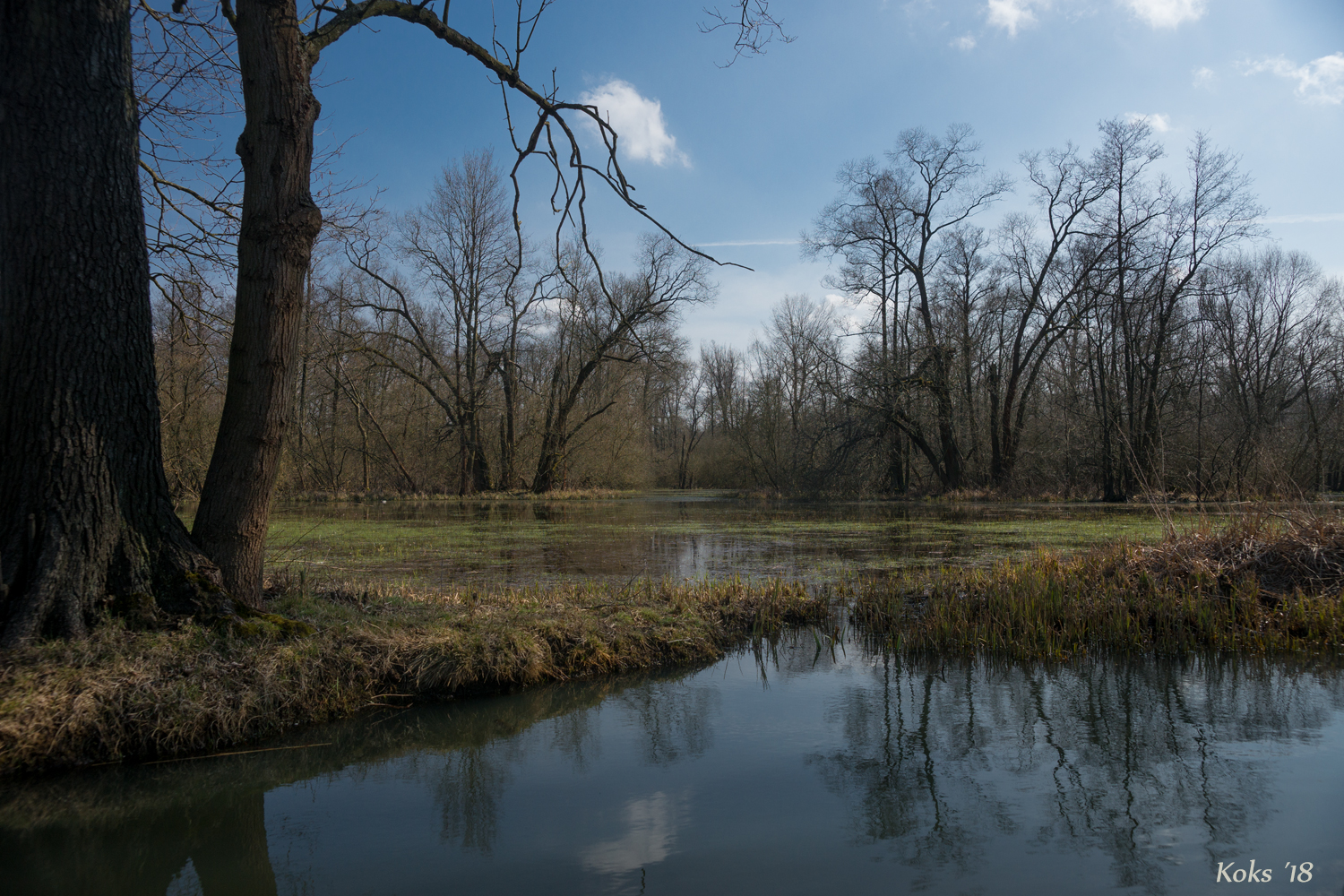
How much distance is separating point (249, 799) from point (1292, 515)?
8312 millimetres

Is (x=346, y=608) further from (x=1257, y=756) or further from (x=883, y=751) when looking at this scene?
(x=1257, y=756)

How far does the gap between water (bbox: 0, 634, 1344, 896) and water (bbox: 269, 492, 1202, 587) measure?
Answer: 3317 mm

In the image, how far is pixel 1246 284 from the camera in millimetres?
29328

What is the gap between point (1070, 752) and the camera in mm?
3680

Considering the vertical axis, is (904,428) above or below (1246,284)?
below

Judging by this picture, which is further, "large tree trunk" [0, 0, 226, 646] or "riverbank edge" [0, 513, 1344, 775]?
"large tree trunk" [0, 0, 226, 646]

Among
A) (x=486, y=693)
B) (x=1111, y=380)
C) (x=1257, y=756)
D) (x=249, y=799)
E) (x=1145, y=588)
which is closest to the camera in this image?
(x=249, y=799)

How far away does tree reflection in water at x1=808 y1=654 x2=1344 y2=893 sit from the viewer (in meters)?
2.88

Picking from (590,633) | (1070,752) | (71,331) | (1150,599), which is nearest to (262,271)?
(71,331)

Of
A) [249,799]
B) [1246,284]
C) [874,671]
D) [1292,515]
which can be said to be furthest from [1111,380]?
[249,799]

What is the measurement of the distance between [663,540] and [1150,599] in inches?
306

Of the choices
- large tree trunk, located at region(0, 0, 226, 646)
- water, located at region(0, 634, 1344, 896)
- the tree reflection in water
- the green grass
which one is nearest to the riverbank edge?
water, located at region(0, 634, 1344, 896)
